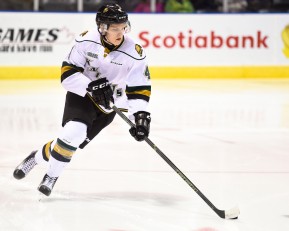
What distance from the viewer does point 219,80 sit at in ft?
34.1

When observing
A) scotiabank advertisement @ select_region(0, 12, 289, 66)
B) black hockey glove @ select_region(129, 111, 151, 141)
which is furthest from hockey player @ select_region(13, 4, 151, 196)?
scotiabank advertisement @ select_region(0, 12, 289, 66)

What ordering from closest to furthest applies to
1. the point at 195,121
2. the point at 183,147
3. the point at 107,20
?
the point at 107,20 → the point at 183,147 → the point at 195,121

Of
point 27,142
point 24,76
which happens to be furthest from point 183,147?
point 24,76

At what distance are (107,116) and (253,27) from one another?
7.05 meters

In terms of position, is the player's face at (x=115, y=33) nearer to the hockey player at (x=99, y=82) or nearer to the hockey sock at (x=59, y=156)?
the hockey player at (x=99, y=82)

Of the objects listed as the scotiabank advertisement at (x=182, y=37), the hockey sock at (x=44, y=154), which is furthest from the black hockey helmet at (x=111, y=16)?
the scotiabank advertisement at (x=182, y=37)

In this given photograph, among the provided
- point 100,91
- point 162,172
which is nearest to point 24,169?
point 100,91

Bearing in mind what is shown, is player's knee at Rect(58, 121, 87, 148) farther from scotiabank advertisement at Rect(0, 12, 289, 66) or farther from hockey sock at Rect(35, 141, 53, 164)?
scotiabank advertisement at Rect(0, 12, 289, 66)

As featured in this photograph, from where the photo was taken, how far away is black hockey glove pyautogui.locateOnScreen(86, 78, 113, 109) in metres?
3.54

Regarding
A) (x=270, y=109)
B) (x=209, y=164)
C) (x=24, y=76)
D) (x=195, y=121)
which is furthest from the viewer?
(x=24, y=76)

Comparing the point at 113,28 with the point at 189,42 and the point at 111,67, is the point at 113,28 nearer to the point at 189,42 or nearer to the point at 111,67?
the point at 111,67

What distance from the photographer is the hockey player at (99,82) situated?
354 centimetres

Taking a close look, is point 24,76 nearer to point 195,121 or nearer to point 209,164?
point 195,121

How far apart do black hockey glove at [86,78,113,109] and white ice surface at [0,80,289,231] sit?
0.53 metres
